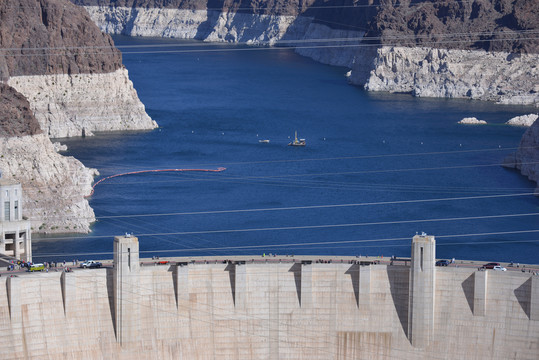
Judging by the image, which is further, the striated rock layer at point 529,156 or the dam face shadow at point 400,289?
the striated rock layer at point 529,156

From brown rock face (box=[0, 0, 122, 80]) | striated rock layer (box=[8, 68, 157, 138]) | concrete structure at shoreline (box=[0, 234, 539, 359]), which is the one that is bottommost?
concrete structure at shoreline (box=[0, 234, 539, 359])

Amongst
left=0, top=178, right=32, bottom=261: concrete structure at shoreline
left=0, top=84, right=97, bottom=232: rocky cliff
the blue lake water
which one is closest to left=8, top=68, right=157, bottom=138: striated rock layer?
the blue lake water

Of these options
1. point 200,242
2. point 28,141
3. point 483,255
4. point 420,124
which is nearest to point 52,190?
point 28,141

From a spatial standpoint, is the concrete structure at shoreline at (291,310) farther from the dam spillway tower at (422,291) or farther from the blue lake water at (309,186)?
the blue lake water at (309,186)

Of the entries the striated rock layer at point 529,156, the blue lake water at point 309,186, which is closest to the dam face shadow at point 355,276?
the blue lake water at point 309,186

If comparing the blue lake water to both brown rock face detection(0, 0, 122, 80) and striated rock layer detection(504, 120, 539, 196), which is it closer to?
striated rock layer detection(504, 120, 539, 196)

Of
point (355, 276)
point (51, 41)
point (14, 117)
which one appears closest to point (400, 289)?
point (355, 276)
